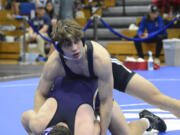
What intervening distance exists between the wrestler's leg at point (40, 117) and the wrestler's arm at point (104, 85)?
0.33 metres

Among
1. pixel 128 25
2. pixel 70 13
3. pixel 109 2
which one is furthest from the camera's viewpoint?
pixel 109 2

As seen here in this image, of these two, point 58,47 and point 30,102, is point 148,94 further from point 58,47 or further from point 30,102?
point 30,102

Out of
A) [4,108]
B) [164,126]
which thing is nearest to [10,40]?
[4,108]

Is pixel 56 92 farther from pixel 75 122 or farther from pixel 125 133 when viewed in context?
pixel 125 133

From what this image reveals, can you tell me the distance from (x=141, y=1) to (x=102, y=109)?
31.3 feet

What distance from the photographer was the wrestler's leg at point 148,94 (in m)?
2.97

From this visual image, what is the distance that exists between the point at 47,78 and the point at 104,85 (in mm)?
427

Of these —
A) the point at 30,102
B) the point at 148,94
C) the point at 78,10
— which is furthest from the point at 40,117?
the point at 78,10

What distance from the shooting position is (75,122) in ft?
8.40

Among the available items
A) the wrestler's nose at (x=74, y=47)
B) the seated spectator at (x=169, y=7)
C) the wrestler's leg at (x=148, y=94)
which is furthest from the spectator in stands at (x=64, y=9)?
the wrestler's nose at (x=74, y=47)

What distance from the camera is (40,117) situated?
2.58m

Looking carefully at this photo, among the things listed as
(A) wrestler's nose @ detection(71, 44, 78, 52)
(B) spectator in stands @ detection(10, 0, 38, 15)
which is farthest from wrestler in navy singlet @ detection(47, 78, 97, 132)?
(B) spectator in stands @ detection(10, 0, 38, 15)

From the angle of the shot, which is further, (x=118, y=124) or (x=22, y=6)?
(x=22, y=6)

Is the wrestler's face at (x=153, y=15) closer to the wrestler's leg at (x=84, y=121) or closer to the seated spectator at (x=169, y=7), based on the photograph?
the seated spectator at (x=169, y=7)
